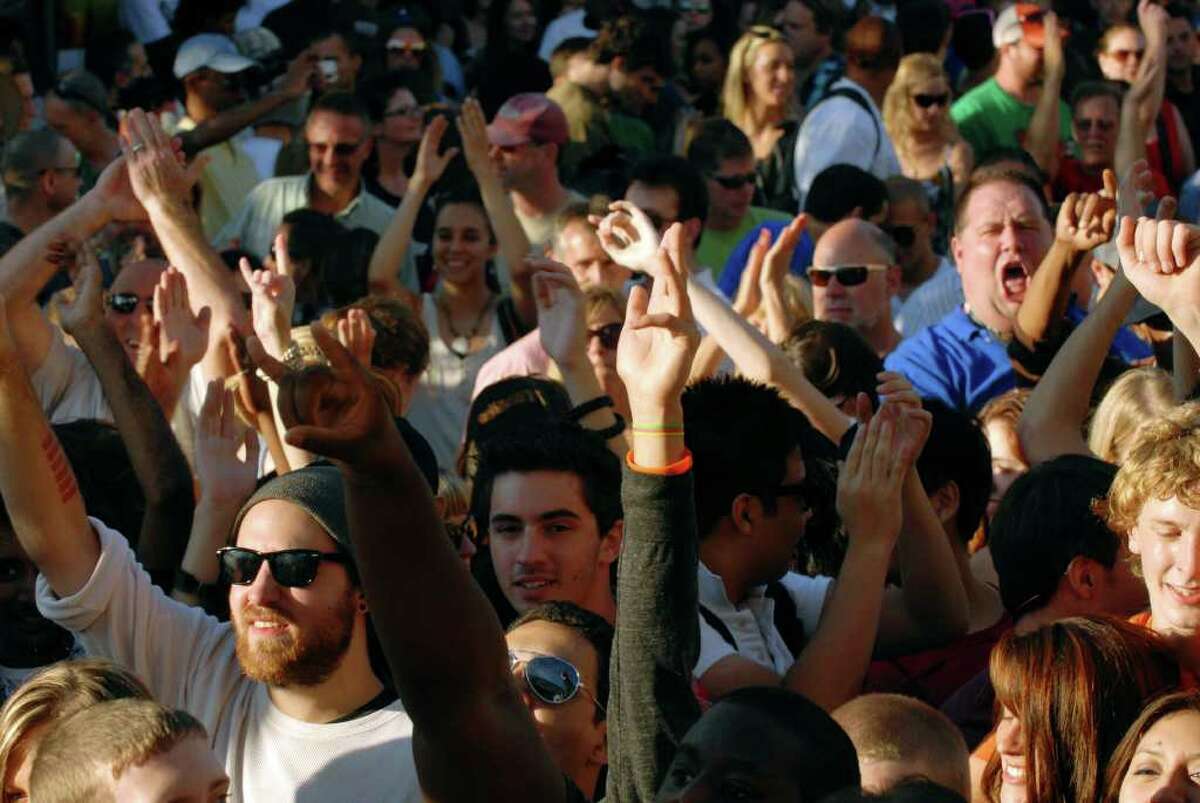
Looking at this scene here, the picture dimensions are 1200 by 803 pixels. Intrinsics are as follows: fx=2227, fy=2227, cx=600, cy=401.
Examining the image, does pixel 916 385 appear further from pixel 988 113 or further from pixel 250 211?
pixel 988 113

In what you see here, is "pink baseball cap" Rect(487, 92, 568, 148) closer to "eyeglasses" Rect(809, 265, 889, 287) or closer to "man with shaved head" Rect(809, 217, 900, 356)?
"man with shaved head" Rect(809, 217, 900, 356)

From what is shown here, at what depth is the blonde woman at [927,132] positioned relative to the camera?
10.5 meters

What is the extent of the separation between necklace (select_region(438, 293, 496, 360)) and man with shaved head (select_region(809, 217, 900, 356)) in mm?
1472

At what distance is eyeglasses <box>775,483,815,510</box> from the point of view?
5.09m

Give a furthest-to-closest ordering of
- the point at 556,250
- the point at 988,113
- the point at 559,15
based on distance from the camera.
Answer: the point at 559,15
the point at 988,113
the point at 556,250

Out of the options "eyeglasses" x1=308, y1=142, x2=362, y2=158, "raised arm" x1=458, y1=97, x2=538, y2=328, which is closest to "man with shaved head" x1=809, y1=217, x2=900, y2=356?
"raised arm" x1=458, y1=97, x2=538, y2=328

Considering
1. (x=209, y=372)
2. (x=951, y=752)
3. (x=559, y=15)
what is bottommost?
(x=559, y=15)

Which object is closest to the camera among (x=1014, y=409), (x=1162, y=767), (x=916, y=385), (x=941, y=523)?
(x=1162, y=767)

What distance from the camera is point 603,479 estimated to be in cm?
531

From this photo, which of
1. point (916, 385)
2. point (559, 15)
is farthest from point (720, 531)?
point (559, 15)

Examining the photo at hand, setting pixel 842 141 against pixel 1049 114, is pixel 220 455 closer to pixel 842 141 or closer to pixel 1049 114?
pixel 842 141

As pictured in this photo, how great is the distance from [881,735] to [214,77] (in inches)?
309

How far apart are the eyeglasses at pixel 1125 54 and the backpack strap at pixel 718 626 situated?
26.5ft

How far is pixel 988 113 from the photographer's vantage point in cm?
1197
